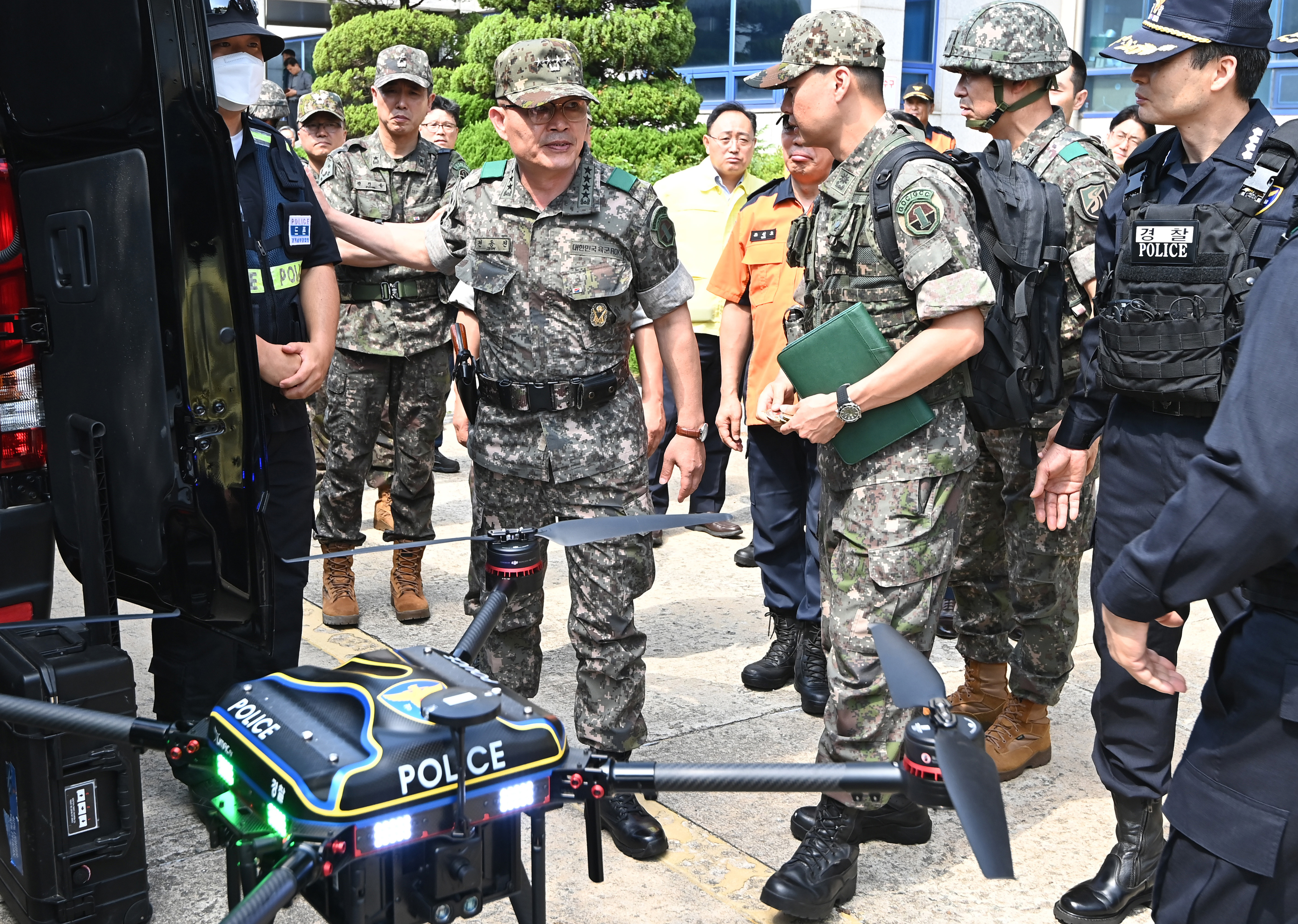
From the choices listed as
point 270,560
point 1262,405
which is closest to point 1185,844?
point 1262,405

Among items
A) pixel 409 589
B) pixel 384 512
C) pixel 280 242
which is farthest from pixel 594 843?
pixel 384 512

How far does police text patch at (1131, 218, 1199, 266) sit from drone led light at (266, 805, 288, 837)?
7.78ft

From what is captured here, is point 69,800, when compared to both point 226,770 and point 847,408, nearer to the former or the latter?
point 226,770

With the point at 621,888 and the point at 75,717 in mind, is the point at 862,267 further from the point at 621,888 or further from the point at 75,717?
the point at 75,717

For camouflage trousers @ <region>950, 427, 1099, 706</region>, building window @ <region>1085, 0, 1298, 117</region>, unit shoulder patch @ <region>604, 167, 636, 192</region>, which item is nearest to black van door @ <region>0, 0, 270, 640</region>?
unit shoulder patch @ <region>604, 167, 636, 192</region>

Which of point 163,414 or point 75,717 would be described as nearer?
point 75,717

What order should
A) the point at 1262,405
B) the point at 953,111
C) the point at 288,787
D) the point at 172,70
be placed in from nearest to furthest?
the point at 288,787, the point at 1262,405, the point at 172,70, the point at 953,111

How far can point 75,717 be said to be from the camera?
1.69 metres

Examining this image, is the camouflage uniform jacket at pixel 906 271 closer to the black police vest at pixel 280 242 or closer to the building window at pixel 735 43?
the black police vest at pixel 280 242

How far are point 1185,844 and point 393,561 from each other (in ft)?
13.6

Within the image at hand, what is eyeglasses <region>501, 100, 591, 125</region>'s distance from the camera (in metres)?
3.52

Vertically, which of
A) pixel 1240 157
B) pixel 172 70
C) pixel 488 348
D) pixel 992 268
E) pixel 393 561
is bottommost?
pixel 393 561

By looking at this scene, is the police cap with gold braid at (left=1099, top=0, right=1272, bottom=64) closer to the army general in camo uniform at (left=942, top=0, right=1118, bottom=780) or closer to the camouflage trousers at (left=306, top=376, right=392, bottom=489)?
the army general in camo uniform at (left=942, top=0, right=1118, bottom=780)

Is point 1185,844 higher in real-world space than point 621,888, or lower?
higher
